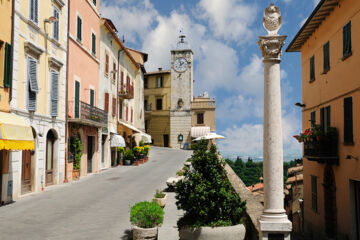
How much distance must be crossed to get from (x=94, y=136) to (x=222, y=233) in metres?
19.3

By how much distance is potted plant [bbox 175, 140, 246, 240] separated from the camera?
7.42 m

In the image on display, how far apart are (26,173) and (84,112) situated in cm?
696

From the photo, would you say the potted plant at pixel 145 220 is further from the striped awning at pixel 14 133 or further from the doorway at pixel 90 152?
the doorway at pixel 90 152

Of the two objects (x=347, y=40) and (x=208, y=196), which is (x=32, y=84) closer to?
(x=208, y=196)

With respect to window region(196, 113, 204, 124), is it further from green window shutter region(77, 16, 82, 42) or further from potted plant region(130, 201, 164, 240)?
potted plant region(130, 201, 164, 240)

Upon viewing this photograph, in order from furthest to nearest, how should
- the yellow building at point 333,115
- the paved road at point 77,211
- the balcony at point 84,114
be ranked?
the balcony at point 84,114, the yellow building at point 333,115, the paved road at point 77,211

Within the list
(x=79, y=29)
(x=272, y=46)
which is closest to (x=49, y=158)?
(x=79, y=29)

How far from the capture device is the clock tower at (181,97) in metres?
54.2

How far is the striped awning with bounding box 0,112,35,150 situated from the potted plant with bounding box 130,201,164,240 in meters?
6.08

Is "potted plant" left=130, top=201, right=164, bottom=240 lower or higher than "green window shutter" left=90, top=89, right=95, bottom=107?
lower

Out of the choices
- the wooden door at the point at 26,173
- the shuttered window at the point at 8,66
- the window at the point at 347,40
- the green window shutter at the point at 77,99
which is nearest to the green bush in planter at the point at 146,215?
the shuttered window at the point at 8,66

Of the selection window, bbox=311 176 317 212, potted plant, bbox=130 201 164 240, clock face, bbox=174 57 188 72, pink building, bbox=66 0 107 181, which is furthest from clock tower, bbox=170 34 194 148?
potted plant, bbox=130 201 164 240

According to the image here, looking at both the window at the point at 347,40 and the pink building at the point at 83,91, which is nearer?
the window at the point at 347,40

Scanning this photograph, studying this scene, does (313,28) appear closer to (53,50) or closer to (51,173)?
(53,50)
